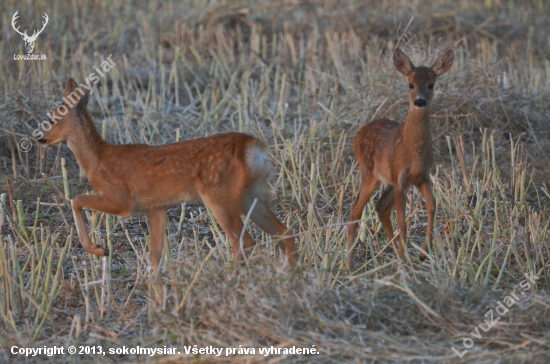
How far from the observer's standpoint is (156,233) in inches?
252

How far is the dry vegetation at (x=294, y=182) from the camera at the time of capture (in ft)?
16.3

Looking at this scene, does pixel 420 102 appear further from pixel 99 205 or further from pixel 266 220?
pixel 99 205

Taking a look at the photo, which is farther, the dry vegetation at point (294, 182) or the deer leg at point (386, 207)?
the deer leg at point (386, 207)

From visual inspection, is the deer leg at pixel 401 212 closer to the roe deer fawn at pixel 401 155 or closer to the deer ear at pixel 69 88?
the roe deer fawn at pixel 401 155

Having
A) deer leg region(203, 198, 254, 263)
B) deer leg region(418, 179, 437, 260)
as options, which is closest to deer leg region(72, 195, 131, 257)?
deer leg region(203, 198, 254, 263)

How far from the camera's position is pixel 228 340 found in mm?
4824

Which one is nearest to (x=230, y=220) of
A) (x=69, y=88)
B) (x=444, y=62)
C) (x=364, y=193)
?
(x=364, y=193)

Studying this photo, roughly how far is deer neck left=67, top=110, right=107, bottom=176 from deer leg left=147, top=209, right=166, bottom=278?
0.53 metres

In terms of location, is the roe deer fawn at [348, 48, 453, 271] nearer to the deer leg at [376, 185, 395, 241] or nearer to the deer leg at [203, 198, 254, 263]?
the deer leg at [376, 185, 395, 241]

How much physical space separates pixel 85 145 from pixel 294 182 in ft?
6.77

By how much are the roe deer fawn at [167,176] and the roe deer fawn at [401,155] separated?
77cm

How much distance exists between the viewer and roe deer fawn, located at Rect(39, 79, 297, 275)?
6.03m

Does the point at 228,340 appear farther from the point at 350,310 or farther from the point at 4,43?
the point at 4,43

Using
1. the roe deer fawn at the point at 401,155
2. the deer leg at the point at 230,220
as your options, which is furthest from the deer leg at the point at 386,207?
the deer leg at the point at 230,220
